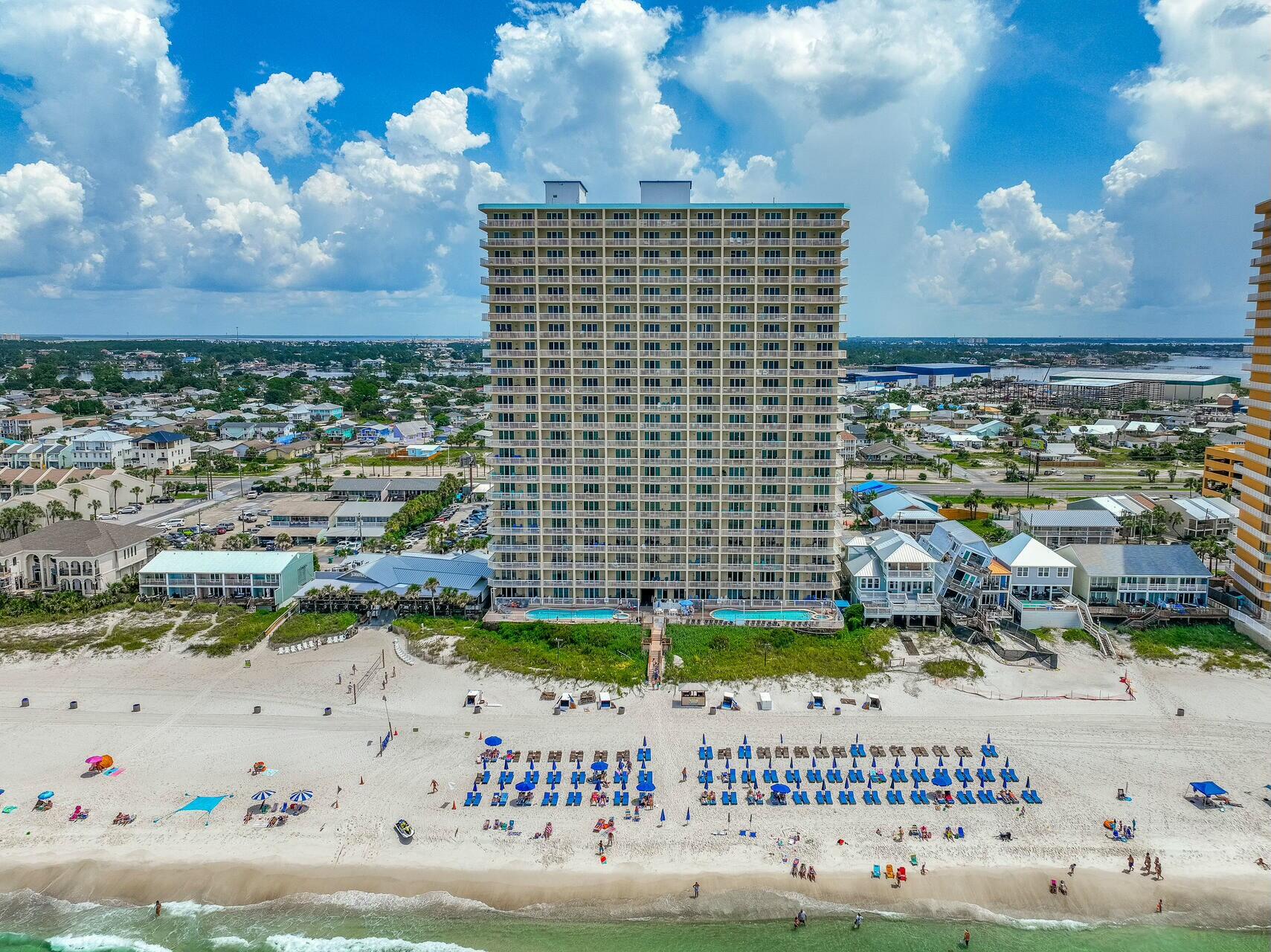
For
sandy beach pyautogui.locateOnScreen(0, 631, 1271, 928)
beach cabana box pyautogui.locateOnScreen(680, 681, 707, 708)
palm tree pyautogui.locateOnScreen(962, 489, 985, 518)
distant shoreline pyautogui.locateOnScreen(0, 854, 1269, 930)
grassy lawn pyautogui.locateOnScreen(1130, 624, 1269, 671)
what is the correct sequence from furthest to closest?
palm tree pyautogui.locateOnScreen(962, 489, 985, 518) < grassy lawn pyautogui.locateOnScreen(1130, 624, 1269, 671) < beach cabana box pyautogui.locateOnScreen(680, 681, 707, 708) < sandy beach pyautogui.locateOnScreen(0, 631, 1271, 928) < distant shoreline pyautogui.locateOnScreen(0, 854, 1269, 930)

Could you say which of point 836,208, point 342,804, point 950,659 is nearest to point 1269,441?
point 950,659

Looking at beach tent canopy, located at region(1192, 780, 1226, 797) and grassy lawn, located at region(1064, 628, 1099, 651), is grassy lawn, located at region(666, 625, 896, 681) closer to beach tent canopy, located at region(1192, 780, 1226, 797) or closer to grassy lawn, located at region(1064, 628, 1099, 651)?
grassy lawn, located at region(1064, 628, 1099, 651)

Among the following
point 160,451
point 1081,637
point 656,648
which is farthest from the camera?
point 160,451

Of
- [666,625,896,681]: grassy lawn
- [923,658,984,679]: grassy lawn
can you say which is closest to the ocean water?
[666,625,896,681]: grassy lawn

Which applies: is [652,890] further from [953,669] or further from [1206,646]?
[1206,646]

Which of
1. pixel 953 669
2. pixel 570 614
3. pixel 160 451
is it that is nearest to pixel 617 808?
pixel 570 614

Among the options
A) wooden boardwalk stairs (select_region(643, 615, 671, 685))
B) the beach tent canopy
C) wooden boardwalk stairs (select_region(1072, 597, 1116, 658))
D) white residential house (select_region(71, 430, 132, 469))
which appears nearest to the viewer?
the beach tent canopy

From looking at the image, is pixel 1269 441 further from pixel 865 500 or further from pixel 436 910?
pixel 436 910

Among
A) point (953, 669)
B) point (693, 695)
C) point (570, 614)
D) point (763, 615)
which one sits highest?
point (763, 615)
